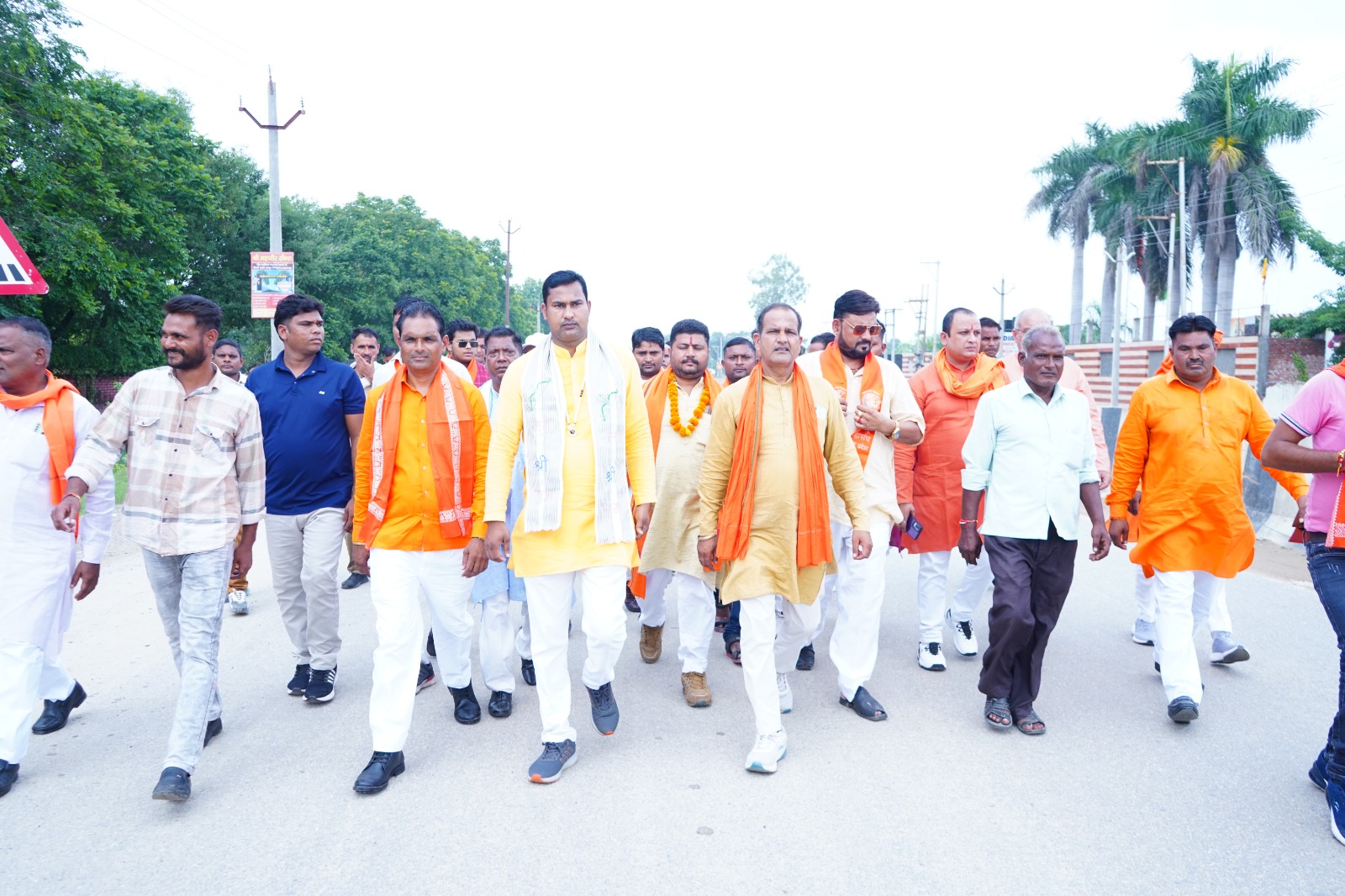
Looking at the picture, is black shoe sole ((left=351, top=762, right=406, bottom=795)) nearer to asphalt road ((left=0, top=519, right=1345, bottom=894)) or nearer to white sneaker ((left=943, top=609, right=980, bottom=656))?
asphalt road ((left=0, top=519, right=1345, bottom=894))

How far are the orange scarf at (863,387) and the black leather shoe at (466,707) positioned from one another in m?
2.48

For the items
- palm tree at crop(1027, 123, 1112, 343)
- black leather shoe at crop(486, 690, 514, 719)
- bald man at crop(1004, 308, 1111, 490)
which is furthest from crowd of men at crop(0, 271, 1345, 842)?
palm tree at crop(1027, 123, 1112, 343)

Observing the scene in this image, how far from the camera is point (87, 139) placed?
62.9ft

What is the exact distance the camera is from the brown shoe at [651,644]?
583 cm

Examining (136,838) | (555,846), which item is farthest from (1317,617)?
(136,838)

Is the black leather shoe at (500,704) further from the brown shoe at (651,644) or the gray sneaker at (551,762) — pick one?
the brown shoe at (651,644)

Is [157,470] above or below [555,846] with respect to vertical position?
above

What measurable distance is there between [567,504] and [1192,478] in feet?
11.0

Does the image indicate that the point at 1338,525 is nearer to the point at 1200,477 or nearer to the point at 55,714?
the point at 1200,477

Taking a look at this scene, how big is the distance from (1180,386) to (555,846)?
13.1 ft

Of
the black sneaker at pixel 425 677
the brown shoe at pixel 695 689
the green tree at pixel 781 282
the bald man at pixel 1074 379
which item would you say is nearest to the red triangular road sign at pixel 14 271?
the black sneaker at pixel 425 677

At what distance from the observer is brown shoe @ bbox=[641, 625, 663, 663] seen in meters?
5.83

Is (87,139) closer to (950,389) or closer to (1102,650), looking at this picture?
(950,389)

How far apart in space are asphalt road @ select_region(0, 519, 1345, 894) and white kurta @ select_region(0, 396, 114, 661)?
698mm
